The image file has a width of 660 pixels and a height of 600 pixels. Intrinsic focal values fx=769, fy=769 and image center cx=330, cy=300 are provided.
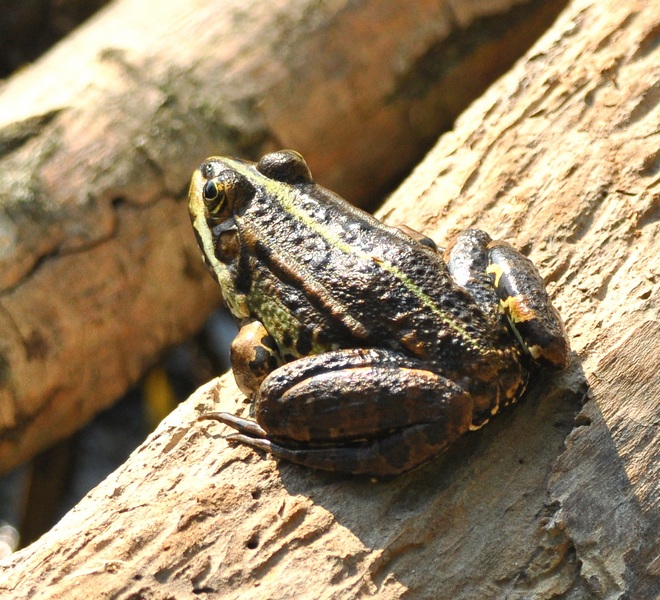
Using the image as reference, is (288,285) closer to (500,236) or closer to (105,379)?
(500,236)

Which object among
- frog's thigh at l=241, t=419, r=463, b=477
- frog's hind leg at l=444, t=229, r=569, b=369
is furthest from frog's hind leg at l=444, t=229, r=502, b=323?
frog's thigh at l=241, t=419, r=463, b=477

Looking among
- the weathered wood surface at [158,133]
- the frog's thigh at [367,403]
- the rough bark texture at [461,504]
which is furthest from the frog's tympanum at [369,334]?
the weathered wood surface at [158,133]

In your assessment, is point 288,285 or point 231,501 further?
point 288,285

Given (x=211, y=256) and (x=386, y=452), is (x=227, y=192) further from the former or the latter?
(x=386, y=452)

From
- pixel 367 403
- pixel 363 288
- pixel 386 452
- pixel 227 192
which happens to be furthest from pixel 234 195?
pixel 386 452

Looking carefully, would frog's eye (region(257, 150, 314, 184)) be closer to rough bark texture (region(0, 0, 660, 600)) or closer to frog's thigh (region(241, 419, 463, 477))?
rough bark texture (region(0, 0, 660, 600))

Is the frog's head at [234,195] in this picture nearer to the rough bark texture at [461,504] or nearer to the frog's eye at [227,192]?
the frog's eye at [227,192]

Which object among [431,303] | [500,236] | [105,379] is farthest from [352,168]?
[431,303]
